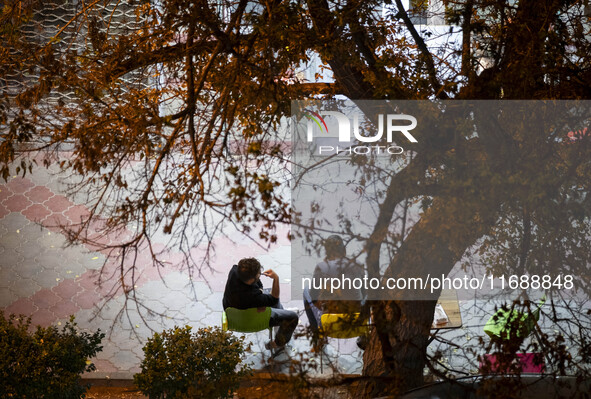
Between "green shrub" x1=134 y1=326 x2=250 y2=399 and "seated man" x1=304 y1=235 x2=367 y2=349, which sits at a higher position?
"seated man" x1=304 y1=235 x2=367 y2=349

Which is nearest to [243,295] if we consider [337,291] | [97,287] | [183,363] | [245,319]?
[245,319]

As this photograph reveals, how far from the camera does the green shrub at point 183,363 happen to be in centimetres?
448

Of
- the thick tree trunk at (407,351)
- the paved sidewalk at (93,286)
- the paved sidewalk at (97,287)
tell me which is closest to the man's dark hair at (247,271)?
the paved sidewalk at (97,287)

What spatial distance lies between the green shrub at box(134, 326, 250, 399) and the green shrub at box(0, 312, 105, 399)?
45cm

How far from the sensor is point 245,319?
5352 mm

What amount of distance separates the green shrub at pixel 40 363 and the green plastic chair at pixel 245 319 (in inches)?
46.4

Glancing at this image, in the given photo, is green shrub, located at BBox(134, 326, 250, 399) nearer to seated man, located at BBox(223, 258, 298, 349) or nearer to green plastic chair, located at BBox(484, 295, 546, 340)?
seated man, located at BBox(223, 258, 298, 349)

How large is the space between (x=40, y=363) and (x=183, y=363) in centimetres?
96

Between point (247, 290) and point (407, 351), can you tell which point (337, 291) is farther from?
point (247, 290)

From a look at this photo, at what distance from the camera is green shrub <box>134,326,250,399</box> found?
4.48 metres

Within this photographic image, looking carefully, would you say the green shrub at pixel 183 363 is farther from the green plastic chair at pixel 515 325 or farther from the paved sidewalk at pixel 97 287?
the green plastic chair at pixel 515 325

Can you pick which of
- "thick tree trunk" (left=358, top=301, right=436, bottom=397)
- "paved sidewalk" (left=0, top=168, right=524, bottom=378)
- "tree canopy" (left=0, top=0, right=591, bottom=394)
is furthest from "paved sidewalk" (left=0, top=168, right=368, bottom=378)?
"tree canopy" (left=0, top=0, right=591, bottom=394)

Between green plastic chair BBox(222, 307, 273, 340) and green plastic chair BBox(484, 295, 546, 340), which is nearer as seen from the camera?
green plastic chair BBox(484, 295, 546, 340)

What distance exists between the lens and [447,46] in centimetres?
352
